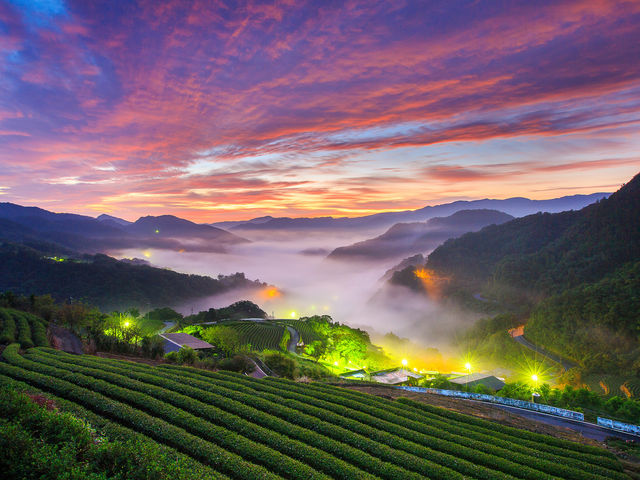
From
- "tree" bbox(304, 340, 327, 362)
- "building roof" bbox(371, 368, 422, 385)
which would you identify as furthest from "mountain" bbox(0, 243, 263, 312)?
"building roof" bbox(371, 368, 422, 385)

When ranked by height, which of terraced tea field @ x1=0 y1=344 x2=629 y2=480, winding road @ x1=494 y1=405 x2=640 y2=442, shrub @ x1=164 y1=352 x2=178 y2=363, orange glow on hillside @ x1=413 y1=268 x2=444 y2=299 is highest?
terraced tea field @ x1=0 y1=344 x2=629 y2=480

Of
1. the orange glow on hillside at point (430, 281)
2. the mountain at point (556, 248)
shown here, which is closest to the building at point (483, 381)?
the mountain at point (556, 248)

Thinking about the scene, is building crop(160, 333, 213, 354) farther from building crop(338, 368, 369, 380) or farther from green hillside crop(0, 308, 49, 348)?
building crop(338, 368, 369, 380)

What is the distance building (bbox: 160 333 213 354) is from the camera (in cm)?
4441

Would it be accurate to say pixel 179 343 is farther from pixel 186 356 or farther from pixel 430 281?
pixel 430 281

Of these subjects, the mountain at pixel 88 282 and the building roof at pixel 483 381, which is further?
the mountain at pixel 88 282

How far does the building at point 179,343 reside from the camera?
146 feet

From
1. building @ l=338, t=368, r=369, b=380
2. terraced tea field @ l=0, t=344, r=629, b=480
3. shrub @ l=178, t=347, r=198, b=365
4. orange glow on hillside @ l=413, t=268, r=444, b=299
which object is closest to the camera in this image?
terraced tea field @ l=0, t=344, r=629, b=480

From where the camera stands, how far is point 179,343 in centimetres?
4603

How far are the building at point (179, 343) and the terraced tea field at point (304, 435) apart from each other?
23370 millimetres

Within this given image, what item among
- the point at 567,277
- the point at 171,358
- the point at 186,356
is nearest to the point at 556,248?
the point at 567,277

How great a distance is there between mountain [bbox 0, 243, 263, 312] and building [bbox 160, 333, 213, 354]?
259ft

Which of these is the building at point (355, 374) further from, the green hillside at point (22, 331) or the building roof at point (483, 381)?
the green hillside at point (22, 331)

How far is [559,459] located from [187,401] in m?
19.0
